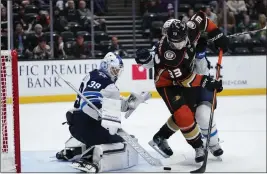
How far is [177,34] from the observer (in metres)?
3.94

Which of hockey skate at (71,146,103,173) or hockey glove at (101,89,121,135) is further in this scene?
hockey skate at (71,146,103,173)

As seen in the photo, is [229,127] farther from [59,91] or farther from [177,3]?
[177,3]

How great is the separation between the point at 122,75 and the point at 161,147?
374cm

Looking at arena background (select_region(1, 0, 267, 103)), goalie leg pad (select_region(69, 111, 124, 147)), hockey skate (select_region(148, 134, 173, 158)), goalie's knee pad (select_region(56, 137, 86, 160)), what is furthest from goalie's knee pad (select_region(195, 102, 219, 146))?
arena background (select_region(1, 0, 267, 103))

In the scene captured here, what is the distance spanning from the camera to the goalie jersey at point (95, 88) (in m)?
3.83

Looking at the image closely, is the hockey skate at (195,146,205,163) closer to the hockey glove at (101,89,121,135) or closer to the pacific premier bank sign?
the hockey glove at (101,89,121,135)

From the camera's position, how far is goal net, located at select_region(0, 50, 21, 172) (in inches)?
144

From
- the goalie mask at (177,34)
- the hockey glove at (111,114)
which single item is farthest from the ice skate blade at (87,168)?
the goalie mask at (177,34)

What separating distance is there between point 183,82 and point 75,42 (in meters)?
4.29

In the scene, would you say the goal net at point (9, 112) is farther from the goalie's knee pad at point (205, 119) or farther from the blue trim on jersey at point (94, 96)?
the goalie's knee pad at point (205, 119)

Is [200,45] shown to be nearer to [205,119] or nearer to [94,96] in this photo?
[205,119]

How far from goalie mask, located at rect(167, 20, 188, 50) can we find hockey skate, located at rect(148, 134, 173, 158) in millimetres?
797

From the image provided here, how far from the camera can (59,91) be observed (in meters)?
7.91

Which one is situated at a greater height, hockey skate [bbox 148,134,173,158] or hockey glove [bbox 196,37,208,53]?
hockey glove [bbox 196,37,208,53]
